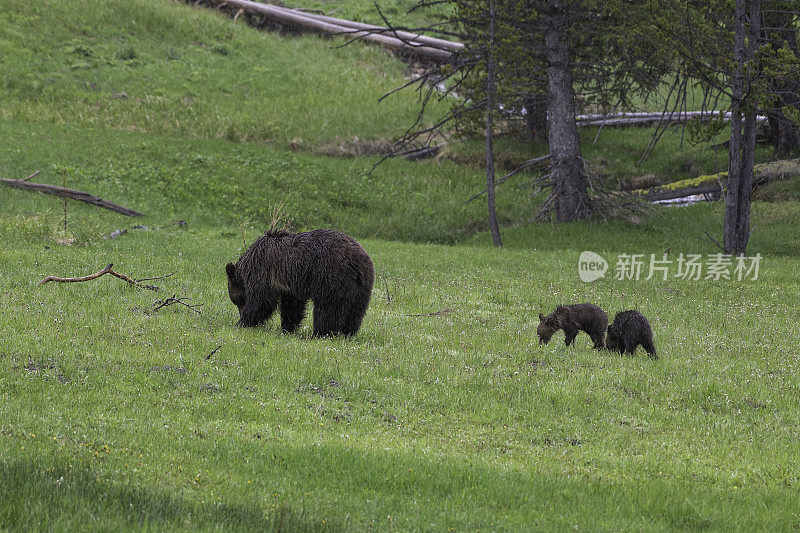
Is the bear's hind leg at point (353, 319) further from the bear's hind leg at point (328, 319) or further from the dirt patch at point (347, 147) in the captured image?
the dirt patch at point (347, 147)

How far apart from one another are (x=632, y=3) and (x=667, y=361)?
17.5 metres

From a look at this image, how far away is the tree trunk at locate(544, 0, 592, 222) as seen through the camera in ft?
88.0

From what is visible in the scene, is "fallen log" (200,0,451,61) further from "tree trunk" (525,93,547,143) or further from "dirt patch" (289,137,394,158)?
"dirt patch" (289,137,394,158)

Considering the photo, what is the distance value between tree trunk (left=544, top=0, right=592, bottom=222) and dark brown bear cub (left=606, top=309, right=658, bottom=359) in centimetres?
1445

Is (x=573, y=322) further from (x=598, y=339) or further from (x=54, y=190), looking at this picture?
(x=54, y=190)

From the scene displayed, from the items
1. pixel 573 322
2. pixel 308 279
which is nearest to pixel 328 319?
pixel 308 279

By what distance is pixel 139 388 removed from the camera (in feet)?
29.6

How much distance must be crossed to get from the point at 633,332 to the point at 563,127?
1591 centimetres

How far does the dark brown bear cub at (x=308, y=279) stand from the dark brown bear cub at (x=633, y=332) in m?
4.57

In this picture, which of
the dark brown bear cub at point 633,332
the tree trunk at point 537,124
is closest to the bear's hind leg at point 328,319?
the dark brown bear cub at point 633,332

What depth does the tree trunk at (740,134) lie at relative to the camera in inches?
853

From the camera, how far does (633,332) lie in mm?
12961

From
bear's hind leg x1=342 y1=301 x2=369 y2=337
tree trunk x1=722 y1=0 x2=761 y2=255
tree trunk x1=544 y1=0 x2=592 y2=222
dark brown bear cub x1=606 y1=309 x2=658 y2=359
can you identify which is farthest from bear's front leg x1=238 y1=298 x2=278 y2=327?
tree trunk x1=544 y1=0 x2=592 y2=222

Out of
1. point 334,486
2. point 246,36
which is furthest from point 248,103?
point 334,486
